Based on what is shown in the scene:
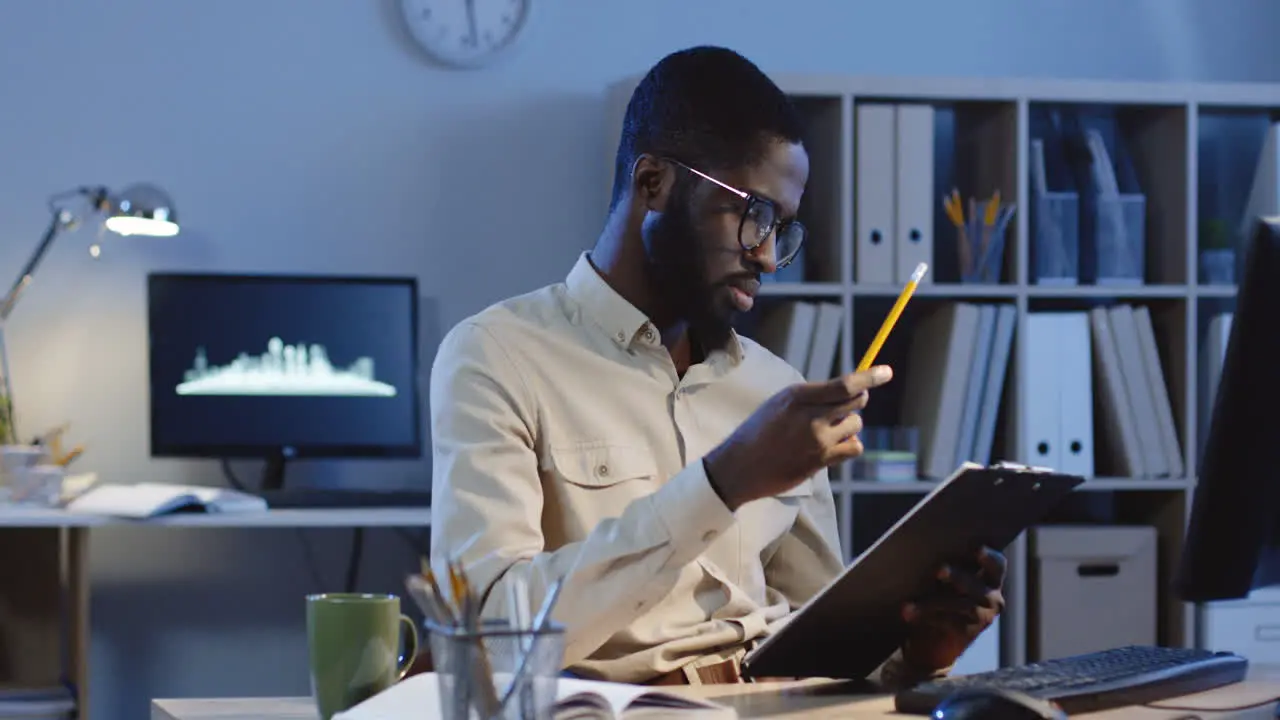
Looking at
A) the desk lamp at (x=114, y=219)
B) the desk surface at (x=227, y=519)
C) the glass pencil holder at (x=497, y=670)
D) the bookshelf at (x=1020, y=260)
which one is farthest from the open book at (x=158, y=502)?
the glass pencil holder at (x=497, y=670)

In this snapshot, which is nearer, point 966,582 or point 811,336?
point 966,582

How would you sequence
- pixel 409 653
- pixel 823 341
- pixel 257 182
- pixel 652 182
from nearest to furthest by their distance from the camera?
pixel 409 653 → pixel 652 182 → pixel 823 341 → pixel 257 182

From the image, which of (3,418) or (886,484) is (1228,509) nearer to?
(886,484)

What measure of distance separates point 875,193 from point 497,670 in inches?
87.0

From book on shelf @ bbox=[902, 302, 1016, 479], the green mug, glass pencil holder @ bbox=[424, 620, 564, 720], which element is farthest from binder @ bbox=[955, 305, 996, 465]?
glass pencil holder @ bbox=[424, 620, 564, 720]

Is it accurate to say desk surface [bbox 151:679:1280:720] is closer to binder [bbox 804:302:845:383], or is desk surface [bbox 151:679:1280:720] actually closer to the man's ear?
the man's ear

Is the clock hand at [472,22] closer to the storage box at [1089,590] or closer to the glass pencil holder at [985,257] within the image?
the glass pencil holder at [985,257]

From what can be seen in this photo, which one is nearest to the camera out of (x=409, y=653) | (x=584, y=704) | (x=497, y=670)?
(x=497, y=670)

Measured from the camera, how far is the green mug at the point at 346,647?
1.05 meters

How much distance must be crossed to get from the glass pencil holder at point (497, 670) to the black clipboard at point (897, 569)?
1.15ft

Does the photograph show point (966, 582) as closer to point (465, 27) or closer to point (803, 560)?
point (803, 560)

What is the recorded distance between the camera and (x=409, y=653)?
1233 millimetres

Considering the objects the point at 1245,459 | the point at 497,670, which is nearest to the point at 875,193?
the point at 1245,459

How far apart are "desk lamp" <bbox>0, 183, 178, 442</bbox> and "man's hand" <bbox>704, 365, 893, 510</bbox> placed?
77.3 inches
